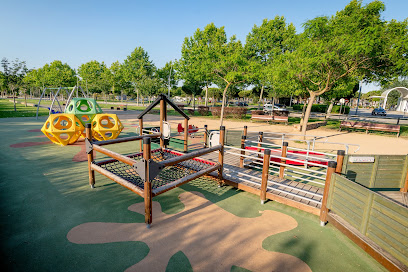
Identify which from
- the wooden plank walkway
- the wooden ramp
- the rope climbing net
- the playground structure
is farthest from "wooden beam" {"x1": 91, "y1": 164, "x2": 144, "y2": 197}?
the wooden plank walkway

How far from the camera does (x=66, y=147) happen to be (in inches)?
397

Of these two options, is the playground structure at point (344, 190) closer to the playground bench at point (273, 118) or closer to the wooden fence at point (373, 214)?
the wooden fence at point (373, 214)

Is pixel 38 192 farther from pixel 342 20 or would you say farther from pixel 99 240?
pixel 342 20

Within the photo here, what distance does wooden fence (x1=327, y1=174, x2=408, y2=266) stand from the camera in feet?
9.32

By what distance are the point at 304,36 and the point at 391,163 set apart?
33.5ft

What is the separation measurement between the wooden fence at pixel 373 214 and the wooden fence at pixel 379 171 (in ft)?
2.41

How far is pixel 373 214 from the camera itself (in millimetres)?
3242

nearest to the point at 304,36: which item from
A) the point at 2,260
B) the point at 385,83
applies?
the point at 385,83

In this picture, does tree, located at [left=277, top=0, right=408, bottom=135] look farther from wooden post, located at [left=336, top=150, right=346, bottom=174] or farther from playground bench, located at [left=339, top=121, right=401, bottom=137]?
wooden post, located at [left=336, top=150, right=346, bottom=174]

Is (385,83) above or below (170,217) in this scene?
above

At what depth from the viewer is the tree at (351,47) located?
10633 millimetres

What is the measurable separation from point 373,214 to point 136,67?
4998 centimetres

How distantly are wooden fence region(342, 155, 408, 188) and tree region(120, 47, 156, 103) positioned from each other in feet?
150

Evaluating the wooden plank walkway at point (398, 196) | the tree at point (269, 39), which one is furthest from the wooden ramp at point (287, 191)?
the tree at point (269, 39)
